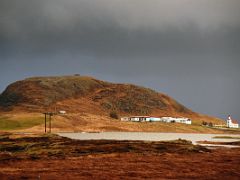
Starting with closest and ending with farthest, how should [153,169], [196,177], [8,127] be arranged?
[196,177], [153,169], [8,127]

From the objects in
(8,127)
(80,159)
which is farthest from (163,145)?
(8,127)

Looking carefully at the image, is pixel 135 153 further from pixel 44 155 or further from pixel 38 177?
pixel 38 177

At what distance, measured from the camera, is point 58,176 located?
44.2m

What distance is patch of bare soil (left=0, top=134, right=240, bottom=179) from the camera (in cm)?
4603

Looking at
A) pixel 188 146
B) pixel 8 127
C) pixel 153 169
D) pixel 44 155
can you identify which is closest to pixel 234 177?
pixel 153 169

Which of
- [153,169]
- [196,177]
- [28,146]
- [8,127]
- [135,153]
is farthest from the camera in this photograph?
[8,127]

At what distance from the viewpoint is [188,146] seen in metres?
81.2

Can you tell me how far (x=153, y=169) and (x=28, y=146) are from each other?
106 feet

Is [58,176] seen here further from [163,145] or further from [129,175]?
[163,145]

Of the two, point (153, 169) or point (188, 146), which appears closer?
point (153, 169)

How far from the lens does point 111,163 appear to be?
56625mm

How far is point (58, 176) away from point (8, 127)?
15209cm

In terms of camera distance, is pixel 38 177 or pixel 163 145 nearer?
pixel 38 177

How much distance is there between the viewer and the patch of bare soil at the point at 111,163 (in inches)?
1812
